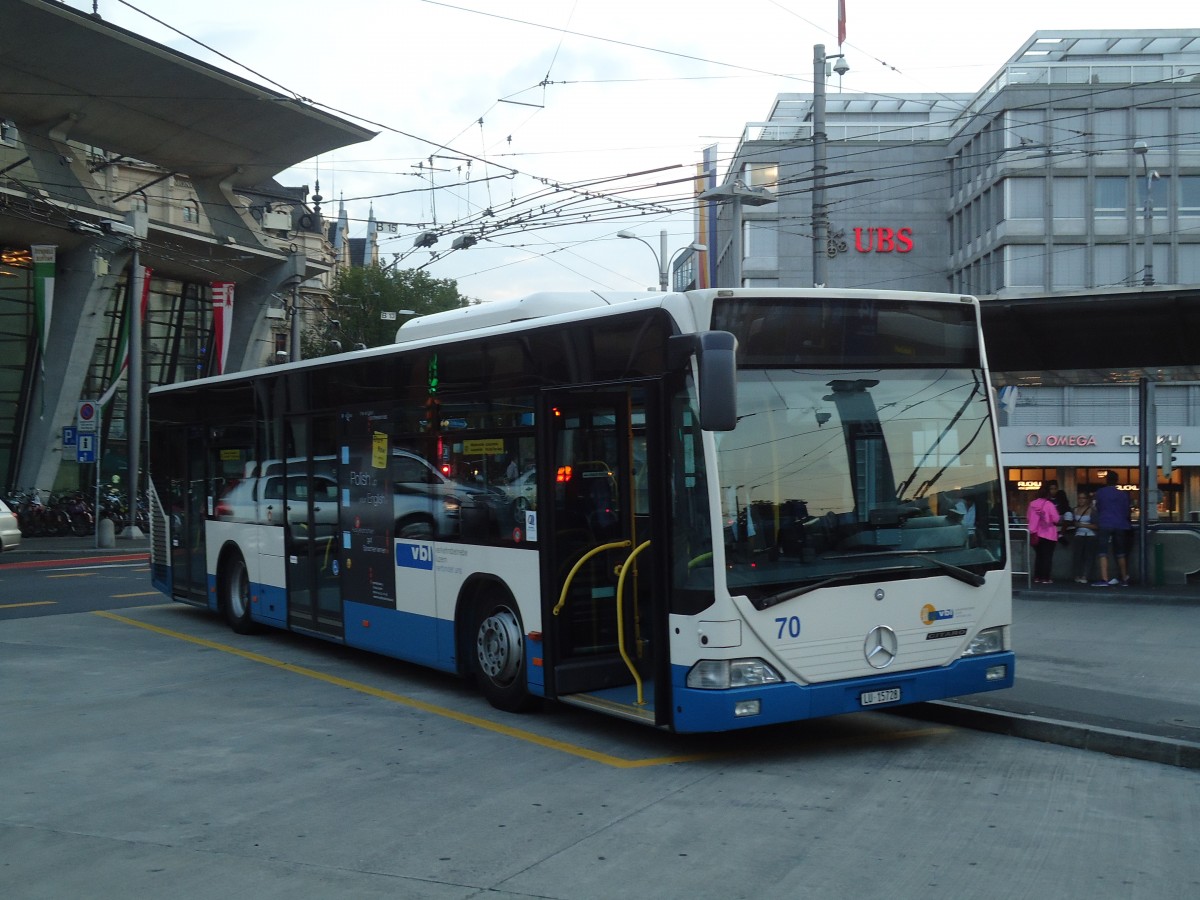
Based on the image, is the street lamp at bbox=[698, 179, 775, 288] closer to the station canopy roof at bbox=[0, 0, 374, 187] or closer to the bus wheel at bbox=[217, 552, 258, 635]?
the bus wheel at bbox=[217, 552, 258, 635]

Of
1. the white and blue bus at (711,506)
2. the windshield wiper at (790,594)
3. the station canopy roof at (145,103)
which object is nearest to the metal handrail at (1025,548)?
the white and blue bus at (711,506)

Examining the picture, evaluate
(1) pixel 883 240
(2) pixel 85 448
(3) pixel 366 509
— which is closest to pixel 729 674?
(3) pixel 366 509

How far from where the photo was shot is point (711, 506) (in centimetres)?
743

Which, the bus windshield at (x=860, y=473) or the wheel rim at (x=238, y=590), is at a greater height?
the bus windshield at (x=860, y=473)

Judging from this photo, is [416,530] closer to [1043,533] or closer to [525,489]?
[525,489]

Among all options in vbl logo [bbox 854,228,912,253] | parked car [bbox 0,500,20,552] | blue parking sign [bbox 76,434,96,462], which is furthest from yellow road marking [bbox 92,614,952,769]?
vbl logo [bbox 854,228,912,253]

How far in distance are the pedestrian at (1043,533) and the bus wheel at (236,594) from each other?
35.6 feet

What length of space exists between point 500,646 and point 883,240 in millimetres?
48378

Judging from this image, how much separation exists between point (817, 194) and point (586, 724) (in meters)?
12.1

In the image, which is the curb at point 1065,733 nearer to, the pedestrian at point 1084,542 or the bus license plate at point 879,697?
the bus license plate at point 879,697

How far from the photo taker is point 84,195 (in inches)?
1433

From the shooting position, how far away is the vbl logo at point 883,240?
54.8m

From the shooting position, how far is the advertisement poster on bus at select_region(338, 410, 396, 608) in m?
11.0

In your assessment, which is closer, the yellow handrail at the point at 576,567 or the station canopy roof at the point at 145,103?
the yellow handrail at the point at 576,567
